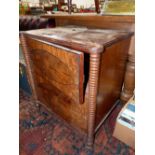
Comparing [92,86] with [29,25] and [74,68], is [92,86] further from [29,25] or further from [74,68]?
[29,25]

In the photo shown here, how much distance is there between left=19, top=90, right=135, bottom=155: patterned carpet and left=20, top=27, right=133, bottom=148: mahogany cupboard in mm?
121

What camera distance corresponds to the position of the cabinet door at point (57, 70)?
685mm

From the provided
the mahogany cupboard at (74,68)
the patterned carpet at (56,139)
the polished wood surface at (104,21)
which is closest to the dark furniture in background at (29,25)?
the polished wood surface at (104,21)

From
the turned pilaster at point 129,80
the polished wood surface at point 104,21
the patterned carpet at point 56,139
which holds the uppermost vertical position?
the polished wood surface at point 104,21

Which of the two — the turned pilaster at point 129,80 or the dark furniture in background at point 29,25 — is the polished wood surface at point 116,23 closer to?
the turned pilaster at point 129,80

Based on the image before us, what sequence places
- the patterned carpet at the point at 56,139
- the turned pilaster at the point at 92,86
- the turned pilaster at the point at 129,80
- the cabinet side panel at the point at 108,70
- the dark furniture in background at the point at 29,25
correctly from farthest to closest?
the dark furniture in background at the point at 29,25 → the turned pilaster at the point at 129,80 → the patterned carpet at the point at 56,139 → the cabinet side panel at the point at 108,70 → the turned pilaster at the point at 92,86

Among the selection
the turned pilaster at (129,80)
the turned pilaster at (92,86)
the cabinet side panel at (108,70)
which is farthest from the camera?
the turned pilaster at (129,80)

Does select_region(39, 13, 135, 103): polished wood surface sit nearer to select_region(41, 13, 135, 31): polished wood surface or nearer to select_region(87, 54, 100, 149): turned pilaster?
select_region(41, 13, 135, 31): polished wood surface

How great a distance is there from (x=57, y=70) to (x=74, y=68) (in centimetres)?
17

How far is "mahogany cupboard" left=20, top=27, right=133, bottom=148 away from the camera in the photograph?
673 mm

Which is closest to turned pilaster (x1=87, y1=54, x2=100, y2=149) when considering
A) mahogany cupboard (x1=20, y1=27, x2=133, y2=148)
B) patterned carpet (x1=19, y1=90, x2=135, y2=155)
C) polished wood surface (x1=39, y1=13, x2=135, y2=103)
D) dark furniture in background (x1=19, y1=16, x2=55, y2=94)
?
mahogany cupboard (x1=20, y1=27, x2=133, y2=148)
